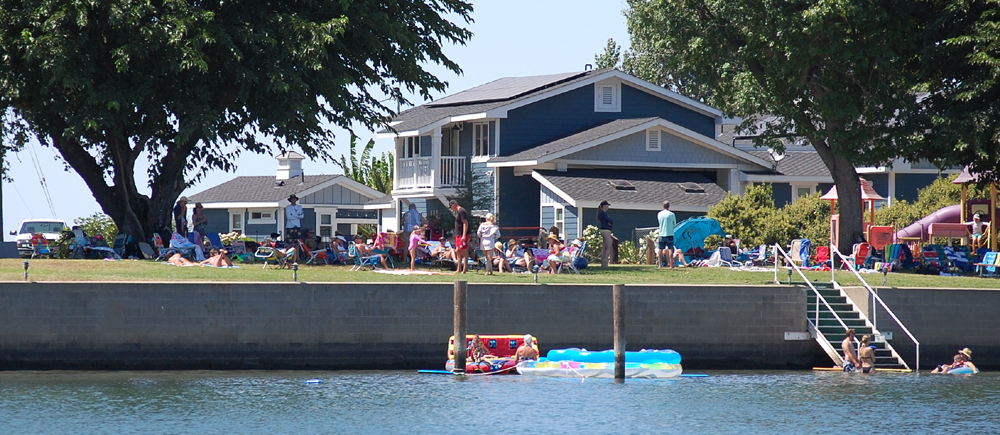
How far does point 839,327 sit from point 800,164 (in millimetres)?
21813

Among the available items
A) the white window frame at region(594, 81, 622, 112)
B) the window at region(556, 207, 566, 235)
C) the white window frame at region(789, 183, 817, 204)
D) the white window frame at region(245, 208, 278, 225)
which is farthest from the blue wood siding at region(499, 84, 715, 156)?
the white window frame at region(245, 208, 278, 225)

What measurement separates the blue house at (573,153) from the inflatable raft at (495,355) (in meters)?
13.9

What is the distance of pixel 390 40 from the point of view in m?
34.1

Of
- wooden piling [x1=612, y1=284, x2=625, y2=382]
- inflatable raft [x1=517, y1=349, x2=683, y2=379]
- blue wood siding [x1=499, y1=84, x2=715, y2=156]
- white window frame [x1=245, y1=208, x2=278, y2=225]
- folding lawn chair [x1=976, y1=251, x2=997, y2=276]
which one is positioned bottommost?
inflatable raft [x1=517, y1=349, x2=683, y2=379]

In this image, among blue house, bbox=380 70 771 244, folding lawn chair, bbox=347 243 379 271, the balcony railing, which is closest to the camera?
folding lawn chair, bbox=347 243 379 271

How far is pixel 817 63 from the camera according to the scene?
108 ft

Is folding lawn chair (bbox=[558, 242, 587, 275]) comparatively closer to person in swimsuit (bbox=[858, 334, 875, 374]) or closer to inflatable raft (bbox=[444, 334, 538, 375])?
inflatable raft (bbox=[444, 334, 538, 375])

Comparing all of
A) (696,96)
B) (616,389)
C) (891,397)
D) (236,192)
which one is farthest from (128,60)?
(696,96)

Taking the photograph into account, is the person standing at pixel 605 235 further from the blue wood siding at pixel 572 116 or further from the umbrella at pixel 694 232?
the blue wood siding at pixel 572 116

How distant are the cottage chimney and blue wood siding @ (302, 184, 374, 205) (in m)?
4.26

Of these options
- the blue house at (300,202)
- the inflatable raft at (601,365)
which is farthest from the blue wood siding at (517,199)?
the inflatable raft at (601,365)

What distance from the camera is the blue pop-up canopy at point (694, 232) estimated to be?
32.8 m

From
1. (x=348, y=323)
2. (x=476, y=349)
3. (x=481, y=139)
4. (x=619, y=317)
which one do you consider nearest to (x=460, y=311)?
(x=476, y=349)

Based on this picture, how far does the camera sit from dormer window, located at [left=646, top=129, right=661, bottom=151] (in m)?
43.3
